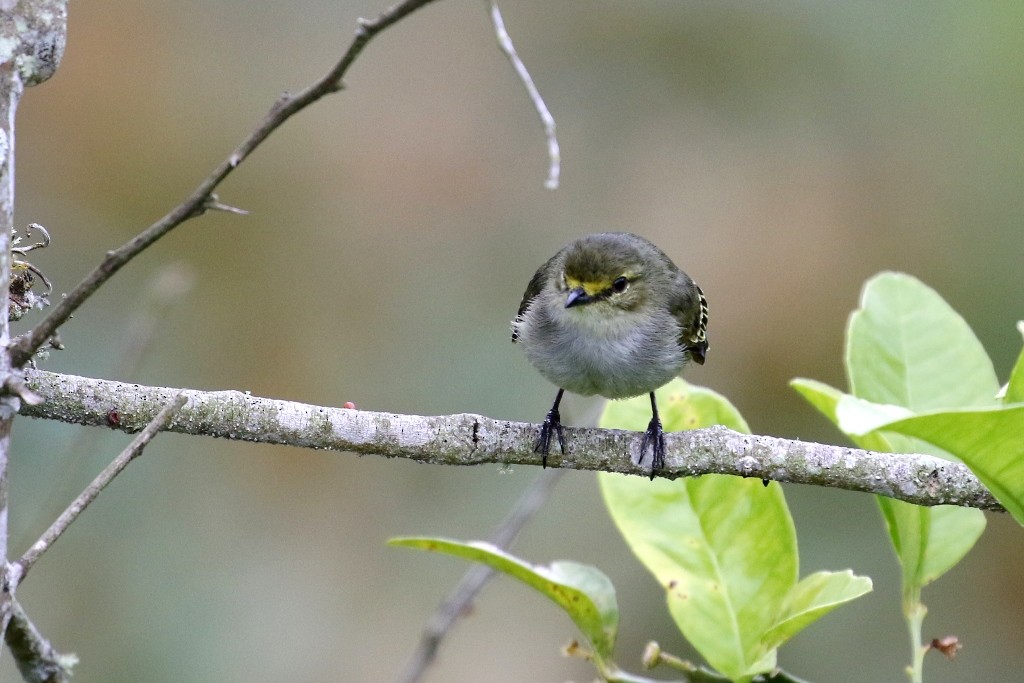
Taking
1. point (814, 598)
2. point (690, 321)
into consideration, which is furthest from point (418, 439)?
point (690, 321)

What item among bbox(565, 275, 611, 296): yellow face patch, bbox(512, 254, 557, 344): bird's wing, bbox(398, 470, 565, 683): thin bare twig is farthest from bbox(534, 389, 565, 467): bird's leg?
bbox(512, 254, 557, 344): bird's wing

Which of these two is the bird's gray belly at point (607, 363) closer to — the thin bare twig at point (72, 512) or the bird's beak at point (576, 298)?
the bird's beak at point (576, 298)

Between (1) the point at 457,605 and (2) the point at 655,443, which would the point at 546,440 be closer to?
(2) the point at 655,443

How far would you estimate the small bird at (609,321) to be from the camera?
3885mm

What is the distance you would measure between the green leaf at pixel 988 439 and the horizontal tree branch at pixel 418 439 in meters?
0.36

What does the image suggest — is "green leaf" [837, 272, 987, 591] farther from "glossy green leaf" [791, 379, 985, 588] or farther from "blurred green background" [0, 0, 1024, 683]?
"blurred green background" [0, 0, 1024, 683]

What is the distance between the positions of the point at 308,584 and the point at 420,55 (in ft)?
14.5

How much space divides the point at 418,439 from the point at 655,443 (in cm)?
63

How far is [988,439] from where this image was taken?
6.50ft

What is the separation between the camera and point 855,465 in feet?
8.39

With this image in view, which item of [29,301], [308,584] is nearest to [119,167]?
[308,584]

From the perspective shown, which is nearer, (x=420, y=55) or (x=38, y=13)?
(x=38, y=13)

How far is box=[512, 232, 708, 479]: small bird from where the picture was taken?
3885 millimetres

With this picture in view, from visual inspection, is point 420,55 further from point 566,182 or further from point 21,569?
point 21,569
